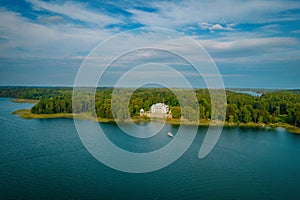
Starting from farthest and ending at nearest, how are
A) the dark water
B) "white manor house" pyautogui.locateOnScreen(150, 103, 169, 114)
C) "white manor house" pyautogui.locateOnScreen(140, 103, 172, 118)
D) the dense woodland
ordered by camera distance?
"white manor house" pyautogui.locateOnScreen(150, 103, 169, 114), "white manor house" pyautogui.locateOnScreen(140, 103, 172, 118), the dense woodland, the dark water

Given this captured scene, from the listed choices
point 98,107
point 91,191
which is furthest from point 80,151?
point 98,107

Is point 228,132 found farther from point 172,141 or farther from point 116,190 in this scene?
point 116,190

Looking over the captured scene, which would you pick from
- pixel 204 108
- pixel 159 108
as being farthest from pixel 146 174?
pixel 159 108

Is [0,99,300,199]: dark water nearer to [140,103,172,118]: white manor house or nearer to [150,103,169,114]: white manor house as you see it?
[140,103,172,118]: white manor house

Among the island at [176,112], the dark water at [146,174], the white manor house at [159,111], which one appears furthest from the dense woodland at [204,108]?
the dark water at [146,174]

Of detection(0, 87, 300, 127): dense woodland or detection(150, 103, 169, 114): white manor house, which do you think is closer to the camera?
detection(0, 87, 300, 127): dense woodland

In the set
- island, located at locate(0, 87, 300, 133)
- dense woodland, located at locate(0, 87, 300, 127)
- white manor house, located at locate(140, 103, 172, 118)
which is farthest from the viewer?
white manor house, located at locate(140, 103, 172, 118)

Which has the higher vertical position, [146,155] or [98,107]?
[98,107]

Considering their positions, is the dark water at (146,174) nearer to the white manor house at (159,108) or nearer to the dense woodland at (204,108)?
the dense woodland at (204,108)

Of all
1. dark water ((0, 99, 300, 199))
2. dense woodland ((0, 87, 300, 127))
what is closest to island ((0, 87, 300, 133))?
dense woodland ((0, 87, 300, 127))
